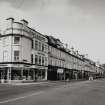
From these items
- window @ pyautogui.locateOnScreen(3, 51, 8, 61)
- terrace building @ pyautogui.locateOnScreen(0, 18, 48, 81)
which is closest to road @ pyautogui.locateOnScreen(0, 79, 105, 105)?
terrace building @ pyautogui.locateOnScreen(0, 18, 48, 81)

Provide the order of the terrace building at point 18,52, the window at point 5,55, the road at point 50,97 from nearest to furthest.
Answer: the road at point 50,97, the terrace building at point 18,52, the window at point 5,55

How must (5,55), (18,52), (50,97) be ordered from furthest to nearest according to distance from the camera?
(5,55) < (18,52) < (50,97)

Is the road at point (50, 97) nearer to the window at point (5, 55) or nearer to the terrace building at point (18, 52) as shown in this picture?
the terrace building at point (18, 52)

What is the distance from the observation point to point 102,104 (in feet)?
35.4

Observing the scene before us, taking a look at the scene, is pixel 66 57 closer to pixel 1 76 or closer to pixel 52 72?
pixel 52 72

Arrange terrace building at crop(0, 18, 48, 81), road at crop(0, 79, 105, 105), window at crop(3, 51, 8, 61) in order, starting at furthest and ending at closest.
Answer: window at crop(3, 51, 8, 61) → terrace building at crop(0, 18, 48, 81) → road at crop(0, 79, 105, 105)

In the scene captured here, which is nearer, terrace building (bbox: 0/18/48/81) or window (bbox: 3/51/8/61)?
terrace building (bbox: 0/18/48/81)

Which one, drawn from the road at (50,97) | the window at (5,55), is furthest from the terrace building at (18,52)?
the road at (50,97)

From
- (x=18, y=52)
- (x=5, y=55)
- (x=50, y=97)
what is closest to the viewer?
(x=50, y=97)

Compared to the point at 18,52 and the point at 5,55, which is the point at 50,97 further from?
the point at 5,55

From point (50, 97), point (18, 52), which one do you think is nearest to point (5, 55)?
point (18, 52)

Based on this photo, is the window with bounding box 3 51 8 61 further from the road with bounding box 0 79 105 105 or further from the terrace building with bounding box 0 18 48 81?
the road with bounding box 0 79 105 105

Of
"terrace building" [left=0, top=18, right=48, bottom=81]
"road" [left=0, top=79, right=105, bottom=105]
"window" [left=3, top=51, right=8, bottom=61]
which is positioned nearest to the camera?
"road" [left=0, top=79, right=105, bottom=105]

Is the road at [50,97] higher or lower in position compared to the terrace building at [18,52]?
lower
